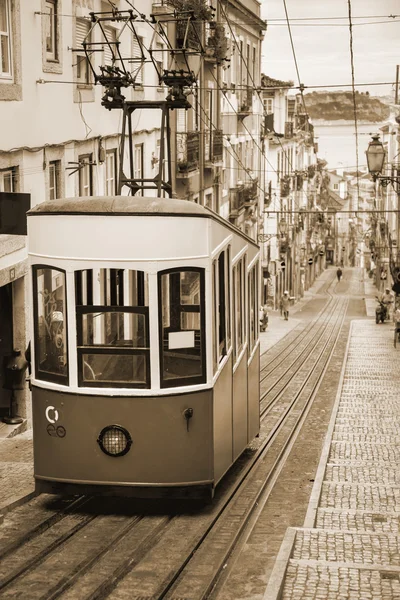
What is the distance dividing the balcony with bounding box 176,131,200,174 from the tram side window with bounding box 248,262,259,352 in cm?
1496

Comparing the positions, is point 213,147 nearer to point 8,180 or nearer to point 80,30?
point 80,30

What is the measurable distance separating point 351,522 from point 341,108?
140 m

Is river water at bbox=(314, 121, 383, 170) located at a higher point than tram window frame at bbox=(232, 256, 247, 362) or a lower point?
higher

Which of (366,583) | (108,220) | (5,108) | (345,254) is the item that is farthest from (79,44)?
(345,254)

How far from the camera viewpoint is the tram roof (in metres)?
8.51

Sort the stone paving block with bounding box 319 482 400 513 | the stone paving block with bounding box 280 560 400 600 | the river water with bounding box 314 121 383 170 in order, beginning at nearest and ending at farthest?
1. the stone paving block with bounding box 280 560 400 600
2. the stone paving block with bounding box 319 482 400 513
3. the river water with bounding box 314 121 383 170

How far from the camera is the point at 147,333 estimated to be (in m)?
8.47

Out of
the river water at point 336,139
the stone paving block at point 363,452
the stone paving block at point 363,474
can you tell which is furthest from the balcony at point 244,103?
the river water at point 336,139

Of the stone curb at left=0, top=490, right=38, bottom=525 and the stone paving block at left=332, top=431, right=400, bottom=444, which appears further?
the stone paving block at left=332, top=431, right=400, bottom=444

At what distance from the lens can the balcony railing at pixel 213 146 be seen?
32.2 metres

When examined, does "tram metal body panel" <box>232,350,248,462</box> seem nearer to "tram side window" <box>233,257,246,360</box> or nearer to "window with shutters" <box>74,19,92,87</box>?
"tram side window" <box>233,257,246,360</box>

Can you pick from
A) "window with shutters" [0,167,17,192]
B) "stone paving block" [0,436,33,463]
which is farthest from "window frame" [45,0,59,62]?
"stone paving block" [0,436,33,463]

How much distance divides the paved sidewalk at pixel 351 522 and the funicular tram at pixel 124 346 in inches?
52.1

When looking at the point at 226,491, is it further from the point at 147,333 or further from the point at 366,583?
the point at 366,583
